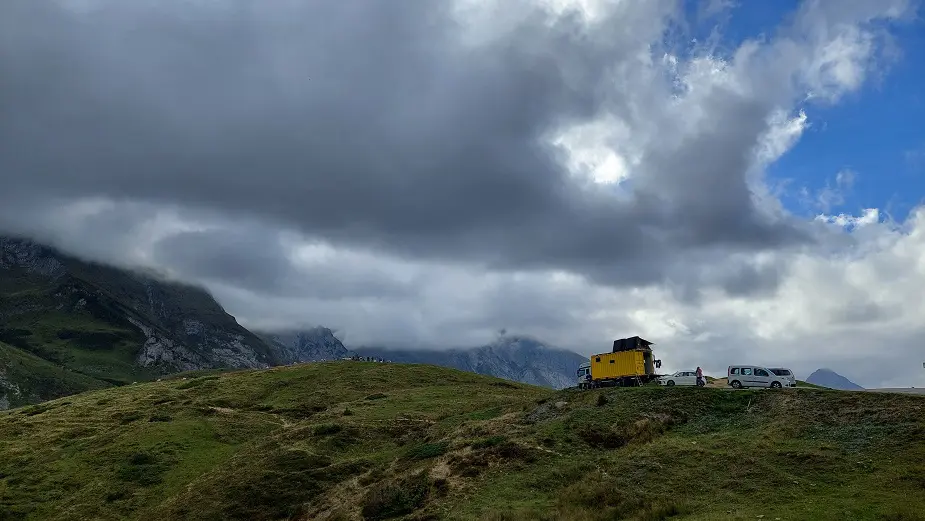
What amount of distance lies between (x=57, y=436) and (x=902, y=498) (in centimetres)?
7986

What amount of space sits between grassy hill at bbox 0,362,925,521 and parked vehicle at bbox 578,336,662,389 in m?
13.9

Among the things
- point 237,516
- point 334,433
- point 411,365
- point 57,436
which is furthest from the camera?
point 411,365

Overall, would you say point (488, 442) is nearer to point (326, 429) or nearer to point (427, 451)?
point (427, 451)

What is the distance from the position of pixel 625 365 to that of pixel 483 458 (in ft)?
124

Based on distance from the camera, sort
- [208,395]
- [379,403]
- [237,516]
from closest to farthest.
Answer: [237,516] → [379,403] → [208,395]

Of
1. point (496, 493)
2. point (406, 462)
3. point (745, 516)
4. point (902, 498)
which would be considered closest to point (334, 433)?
point (406, 462)

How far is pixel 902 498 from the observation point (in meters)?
28.2

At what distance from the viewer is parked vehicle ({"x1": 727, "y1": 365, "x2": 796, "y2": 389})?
65062mm

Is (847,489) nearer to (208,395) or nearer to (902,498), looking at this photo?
(902,498)

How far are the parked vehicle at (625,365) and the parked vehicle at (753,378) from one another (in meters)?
11.2

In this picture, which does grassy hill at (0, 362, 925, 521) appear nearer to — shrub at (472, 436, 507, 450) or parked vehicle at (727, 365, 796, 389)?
shrub at (472, 436, 507, 450)

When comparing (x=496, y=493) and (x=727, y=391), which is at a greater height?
(x=727, y=391)

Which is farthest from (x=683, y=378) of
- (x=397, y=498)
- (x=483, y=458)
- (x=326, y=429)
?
(x=397, y=498)

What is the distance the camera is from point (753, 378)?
6638 centimetres
